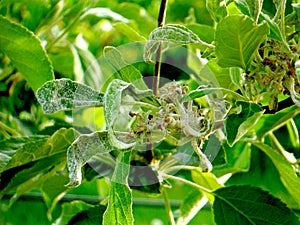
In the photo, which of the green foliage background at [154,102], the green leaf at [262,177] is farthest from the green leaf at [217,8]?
the green leaf at [262,177]

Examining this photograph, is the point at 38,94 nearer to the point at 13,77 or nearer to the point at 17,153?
the point at 17,153

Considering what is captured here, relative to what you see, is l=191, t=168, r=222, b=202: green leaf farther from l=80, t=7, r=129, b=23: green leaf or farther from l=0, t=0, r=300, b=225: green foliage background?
l=80, t=7, r=129, b=23: green leaf

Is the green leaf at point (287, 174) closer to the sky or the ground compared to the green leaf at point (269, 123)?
closer to the ground

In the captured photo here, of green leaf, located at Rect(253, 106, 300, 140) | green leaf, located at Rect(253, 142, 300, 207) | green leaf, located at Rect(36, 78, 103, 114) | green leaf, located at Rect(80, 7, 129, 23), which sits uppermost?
green leaf, located at Rect(36, 78, 103, 114)

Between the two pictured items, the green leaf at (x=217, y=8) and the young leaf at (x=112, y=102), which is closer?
Answer: the young leaf at (x=112, y=102)

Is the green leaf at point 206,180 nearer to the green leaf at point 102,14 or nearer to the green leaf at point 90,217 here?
the green leaf at point 90,217

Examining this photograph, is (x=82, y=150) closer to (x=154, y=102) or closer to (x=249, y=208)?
(x=154, y=102)

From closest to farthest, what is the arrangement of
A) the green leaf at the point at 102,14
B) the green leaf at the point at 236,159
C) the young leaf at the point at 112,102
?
1. the young leaf at the point at 112,102
2. the green leaf at the point at 236,159
3. the green leaf at the point at 102,14

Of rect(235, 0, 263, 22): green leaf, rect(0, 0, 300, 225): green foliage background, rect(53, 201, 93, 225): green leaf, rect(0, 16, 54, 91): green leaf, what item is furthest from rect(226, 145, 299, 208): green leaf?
rect(235, 0, 263, 22): green leaf
